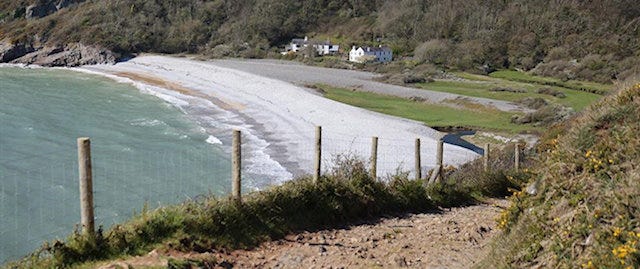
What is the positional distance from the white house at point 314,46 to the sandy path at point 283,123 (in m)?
37.0

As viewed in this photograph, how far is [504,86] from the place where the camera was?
61250mm

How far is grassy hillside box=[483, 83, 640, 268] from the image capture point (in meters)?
5.20

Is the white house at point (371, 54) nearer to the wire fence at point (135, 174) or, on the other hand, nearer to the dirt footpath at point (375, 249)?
the wire fence at point (135, 174)

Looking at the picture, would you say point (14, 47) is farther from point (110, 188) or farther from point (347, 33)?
point (110, 188)

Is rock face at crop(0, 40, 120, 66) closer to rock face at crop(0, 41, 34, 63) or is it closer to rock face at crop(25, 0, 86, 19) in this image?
rock face at crop(0, 41, 34, 63)

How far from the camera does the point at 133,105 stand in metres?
43.6

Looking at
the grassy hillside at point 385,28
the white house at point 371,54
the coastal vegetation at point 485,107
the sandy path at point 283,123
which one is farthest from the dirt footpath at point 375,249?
the white house at point 371,54

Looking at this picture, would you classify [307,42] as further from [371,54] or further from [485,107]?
[485,107]

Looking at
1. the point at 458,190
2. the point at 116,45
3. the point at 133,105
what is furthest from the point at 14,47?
the point at 458,190

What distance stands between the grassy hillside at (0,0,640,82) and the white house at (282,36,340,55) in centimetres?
308

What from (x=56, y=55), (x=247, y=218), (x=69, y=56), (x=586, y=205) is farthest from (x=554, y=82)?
(x=56, y=55)

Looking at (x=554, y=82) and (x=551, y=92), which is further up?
(x=554, y=82)

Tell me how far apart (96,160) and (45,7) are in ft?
344

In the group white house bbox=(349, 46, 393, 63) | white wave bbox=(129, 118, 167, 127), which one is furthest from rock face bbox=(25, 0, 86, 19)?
white wave bbox=(129, 118, 167, 127)
